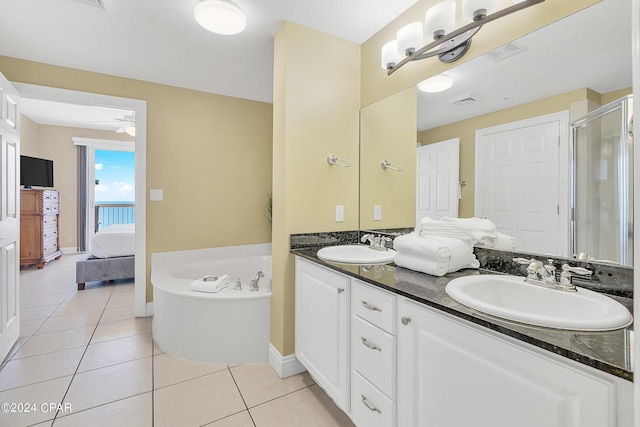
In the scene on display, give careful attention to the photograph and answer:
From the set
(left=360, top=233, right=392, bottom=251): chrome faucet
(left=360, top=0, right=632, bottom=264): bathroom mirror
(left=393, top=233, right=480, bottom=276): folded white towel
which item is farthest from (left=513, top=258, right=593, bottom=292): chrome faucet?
(left=360, top=233, right=392, bottom=251): chrome faucet

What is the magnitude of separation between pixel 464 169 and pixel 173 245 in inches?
110

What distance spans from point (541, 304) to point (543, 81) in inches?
36.8

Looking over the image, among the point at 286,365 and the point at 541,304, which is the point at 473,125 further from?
the point at 286,365

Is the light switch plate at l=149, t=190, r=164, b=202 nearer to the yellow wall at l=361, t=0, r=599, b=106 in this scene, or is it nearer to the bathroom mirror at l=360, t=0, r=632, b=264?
the yellow wall at l=361, t=0, r=599, b=106

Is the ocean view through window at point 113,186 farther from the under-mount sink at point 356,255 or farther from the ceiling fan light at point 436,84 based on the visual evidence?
the ceiling fan light at point 436,84

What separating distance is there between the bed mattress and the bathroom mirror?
381cm

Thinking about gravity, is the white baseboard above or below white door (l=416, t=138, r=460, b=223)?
below

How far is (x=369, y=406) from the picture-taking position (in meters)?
1.27

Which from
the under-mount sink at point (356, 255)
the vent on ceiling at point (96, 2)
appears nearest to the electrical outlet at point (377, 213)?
the under-mount sink at point (356, 255)

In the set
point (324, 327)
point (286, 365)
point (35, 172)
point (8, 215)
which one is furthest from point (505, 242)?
point (35, 172)

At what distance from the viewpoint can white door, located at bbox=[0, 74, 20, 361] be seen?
6.41ft

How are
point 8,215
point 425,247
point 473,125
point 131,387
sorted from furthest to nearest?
point 8,215 < point 131,387 < point 473,125 < point 425,247

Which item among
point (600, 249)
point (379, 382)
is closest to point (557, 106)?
point (600, 249)

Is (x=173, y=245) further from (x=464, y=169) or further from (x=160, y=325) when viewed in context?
(x=464, y=169)
